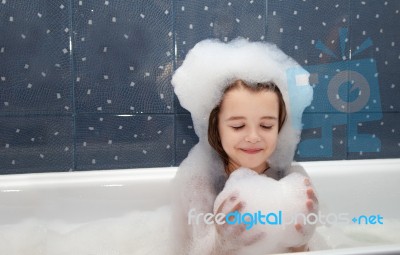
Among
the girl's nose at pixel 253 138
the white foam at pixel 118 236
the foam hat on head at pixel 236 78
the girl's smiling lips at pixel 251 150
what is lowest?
the white foam at pixel 118 236

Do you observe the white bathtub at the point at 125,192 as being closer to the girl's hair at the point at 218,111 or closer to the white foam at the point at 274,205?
the girl's hair at the point at 218,111

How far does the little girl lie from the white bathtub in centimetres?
25

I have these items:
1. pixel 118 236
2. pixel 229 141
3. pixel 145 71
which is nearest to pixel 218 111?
pixel 229 141

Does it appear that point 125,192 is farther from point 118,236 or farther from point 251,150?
point 251,150

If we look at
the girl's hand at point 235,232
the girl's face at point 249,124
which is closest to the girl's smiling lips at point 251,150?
the girl's face at point 249,124

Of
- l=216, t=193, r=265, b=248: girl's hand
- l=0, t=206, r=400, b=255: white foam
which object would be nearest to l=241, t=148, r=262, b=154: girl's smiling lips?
l=216, t=193, r=265, b=248: girl's hand

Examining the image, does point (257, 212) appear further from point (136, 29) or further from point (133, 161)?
point (136, 29)

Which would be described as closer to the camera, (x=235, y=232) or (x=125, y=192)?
(x=235, y=232)

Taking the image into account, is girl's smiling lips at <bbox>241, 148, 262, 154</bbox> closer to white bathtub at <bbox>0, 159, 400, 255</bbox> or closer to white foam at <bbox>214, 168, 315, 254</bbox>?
white foam at <bbox>214, 168, 315, 254</bbox>

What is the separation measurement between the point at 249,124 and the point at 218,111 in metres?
0.10

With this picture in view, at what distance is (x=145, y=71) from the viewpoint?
1276 mm

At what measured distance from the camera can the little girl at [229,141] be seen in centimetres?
82

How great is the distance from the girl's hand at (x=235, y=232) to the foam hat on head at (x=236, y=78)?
0.27 m

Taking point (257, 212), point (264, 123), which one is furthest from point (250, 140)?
point (257, 212)
